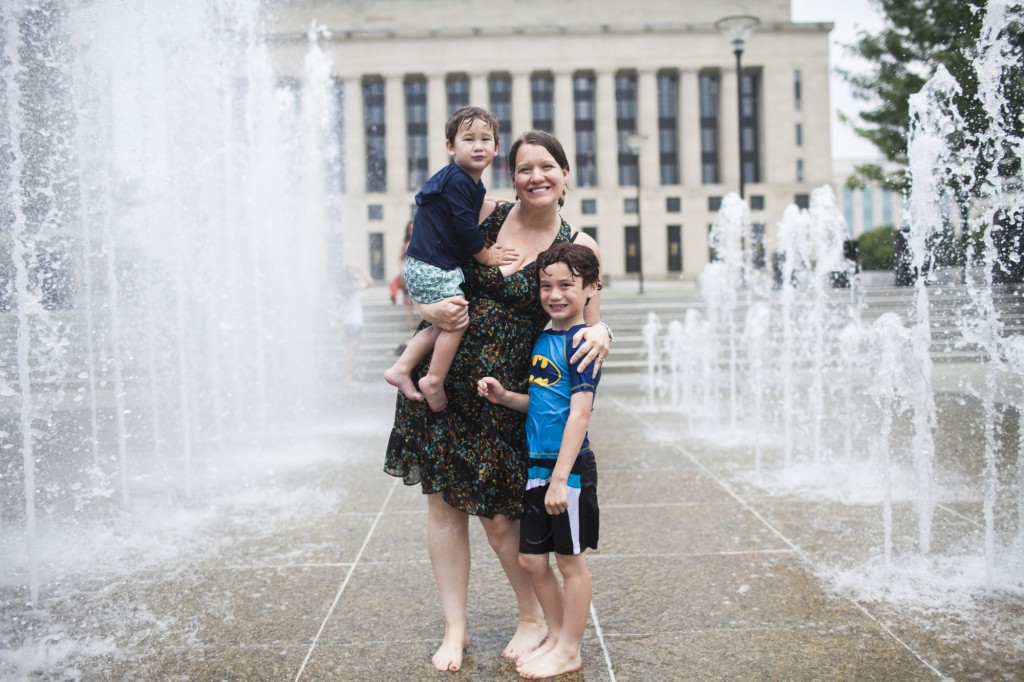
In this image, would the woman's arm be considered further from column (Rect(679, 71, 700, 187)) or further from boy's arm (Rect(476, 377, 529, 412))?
column (Rect(679, 71, 700, 187))

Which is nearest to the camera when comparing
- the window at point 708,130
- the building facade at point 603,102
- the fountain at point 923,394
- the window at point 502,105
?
the fountain at point 923,394

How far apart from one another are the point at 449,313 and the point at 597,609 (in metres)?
1.42

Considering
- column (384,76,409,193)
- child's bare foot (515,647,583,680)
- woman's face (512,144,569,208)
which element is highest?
column (384,76,409,193)

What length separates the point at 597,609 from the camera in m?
3.33

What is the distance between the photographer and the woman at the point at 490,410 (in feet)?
8.93

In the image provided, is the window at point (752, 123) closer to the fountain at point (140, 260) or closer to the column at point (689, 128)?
the column at point (689, 128)

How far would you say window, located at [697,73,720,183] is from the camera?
55312 mm

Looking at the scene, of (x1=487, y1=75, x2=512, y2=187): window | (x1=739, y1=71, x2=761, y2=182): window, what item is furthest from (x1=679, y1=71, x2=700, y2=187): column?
(x1=487, y1=75, x2=512, y2=187): window

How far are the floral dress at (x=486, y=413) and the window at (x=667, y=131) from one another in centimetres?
5482

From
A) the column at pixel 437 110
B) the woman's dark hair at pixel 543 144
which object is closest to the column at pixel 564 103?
the column at pixel 437 110

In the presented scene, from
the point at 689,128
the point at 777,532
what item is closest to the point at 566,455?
the point at 777,532

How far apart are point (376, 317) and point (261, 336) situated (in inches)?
255

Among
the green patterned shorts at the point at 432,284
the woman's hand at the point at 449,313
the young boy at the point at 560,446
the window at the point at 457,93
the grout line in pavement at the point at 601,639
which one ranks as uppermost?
the window at the point at 457,93

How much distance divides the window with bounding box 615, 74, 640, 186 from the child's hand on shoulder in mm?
51965
